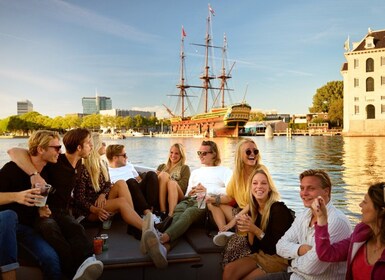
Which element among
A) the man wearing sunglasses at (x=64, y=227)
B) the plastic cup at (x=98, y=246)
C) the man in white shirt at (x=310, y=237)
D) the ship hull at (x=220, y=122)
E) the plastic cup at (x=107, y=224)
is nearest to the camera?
the man in white shirt at (x=310, y=237)

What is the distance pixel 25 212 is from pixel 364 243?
2.54m

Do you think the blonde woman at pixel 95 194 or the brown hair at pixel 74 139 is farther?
the blonde woman at pixel 95 194

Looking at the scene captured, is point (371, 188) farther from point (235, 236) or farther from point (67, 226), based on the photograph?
point (67, 226)

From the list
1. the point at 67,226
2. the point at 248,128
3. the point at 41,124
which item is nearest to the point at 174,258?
the point at 67,226

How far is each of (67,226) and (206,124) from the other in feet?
245

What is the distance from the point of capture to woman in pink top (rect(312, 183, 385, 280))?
6.47 feet

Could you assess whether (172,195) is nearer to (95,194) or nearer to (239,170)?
(95,194)

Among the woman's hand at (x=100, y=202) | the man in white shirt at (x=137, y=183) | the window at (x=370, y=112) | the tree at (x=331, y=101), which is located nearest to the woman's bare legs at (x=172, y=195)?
the man in white shirt at (x=137, y=183)

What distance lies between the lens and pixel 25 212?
10.2 feet

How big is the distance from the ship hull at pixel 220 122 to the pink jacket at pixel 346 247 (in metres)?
66.5

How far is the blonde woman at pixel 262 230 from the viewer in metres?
2.90

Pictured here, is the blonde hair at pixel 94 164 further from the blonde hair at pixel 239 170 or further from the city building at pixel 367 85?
the city building at pixel 367 85

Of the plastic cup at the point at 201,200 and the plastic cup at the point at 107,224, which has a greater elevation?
the plastic cup at the point at 201,200

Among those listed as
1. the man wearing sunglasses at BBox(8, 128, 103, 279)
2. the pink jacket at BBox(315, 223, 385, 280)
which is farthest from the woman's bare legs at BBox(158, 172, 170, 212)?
the pink jacket at BBox(315, 223, 385, 280)
